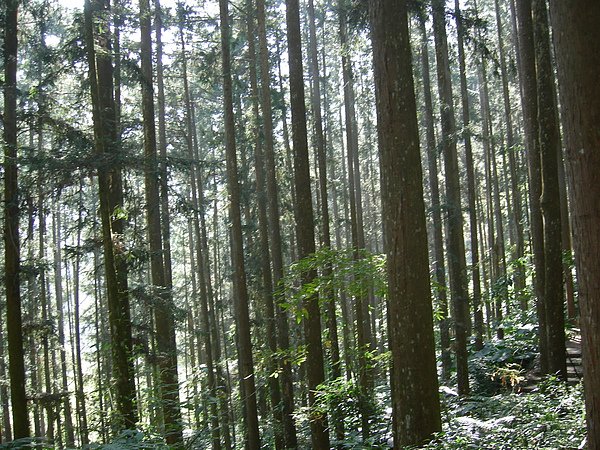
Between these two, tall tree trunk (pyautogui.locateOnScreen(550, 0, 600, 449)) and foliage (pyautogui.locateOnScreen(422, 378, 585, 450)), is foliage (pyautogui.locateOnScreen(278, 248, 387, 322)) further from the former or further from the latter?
tall tree trunk (pyautogui.locateOnScreen(550, 0, 600, 449))

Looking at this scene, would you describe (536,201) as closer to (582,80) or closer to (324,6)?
(582,80)

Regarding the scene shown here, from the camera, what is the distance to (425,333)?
263 inches

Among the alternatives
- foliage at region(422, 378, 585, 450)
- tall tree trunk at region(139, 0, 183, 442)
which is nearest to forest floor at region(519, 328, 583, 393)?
foliage at region(422, 378, 585, 450)

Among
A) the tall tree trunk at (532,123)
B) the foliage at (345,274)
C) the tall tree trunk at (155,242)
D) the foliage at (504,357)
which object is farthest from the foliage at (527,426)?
the tall tree trunk at (155,242)

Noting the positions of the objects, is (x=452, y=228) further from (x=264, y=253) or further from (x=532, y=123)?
(x=264, y=253)

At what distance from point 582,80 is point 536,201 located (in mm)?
8167

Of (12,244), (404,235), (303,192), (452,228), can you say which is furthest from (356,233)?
(404,235)

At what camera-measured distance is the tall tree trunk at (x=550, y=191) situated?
10211 millimetres

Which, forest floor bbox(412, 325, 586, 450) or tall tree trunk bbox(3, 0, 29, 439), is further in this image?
tall tree trunk bbox(3, 0, 29, 439)

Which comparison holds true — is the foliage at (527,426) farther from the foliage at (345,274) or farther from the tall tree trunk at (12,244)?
the tall tree trunk at (12,244)

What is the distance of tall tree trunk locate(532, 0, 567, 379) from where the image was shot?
10.2 meters

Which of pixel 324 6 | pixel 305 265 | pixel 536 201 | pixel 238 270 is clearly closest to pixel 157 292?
pixel 238 270

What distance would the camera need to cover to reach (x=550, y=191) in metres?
10.3

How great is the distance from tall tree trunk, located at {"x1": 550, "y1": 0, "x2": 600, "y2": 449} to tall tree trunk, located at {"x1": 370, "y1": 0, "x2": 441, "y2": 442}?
6.93 ft
